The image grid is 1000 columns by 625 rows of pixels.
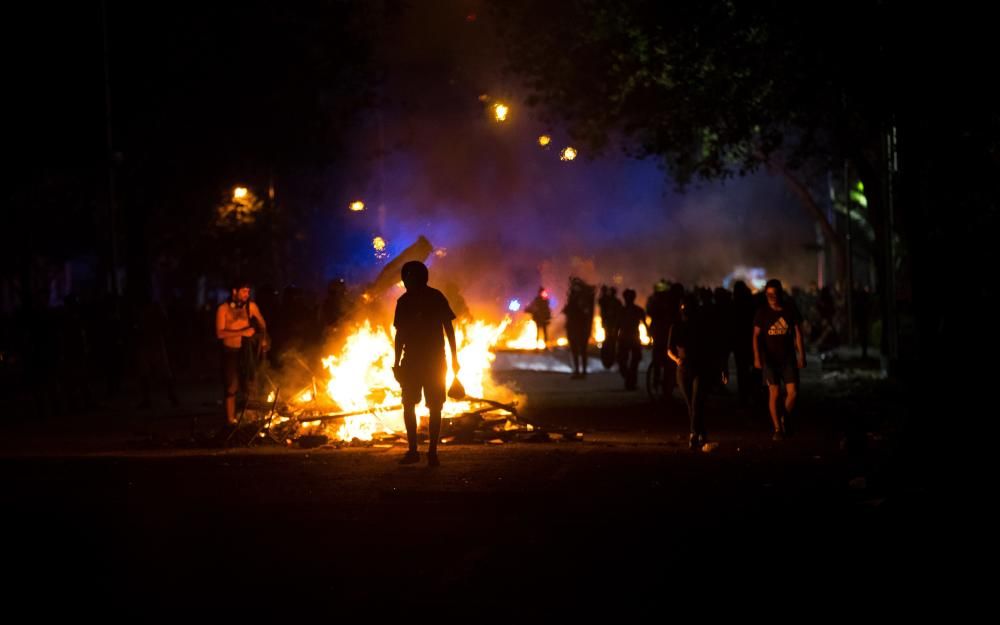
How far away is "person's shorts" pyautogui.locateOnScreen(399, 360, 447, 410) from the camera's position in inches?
432

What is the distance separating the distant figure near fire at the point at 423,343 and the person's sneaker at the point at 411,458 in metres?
0.18

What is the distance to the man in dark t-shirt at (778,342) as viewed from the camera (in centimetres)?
1298

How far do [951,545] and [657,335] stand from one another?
11018mm

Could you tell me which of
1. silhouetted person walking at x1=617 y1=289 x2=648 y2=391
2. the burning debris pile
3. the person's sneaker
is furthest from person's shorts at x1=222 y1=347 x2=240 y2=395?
silhouetted person walking at x1=617 y1=289 x2=648 y2=391

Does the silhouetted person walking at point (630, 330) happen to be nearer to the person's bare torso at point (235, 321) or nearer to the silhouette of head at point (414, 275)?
the person's bare torso at point (235, 321)

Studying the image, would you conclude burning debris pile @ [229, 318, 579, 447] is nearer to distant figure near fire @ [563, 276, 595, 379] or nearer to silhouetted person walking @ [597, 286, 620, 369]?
silhouetted person walking @ [597, 286, 620, 369]

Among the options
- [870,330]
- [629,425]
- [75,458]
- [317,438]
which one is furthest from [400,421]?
[870,330]

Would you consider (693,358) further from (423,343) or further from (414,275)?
(414,275)

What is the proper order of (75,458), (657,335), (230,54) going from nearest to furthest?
(75,458) → (657,335) → (230,54)

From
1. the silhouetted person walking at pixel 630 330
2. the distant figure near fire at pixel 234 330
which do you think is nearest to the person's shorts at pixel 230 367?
the distant figure near fire at pixel 234 330

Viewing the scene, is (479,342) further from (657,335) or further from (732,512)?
(732,512)

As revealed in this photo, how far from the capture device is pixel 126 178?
1232 inches

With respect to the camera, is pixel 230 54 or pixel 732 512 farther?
pixel 230 54

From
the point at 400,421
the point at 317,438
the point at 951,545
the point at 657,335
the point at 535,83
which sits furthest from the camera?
the point at 535,83
